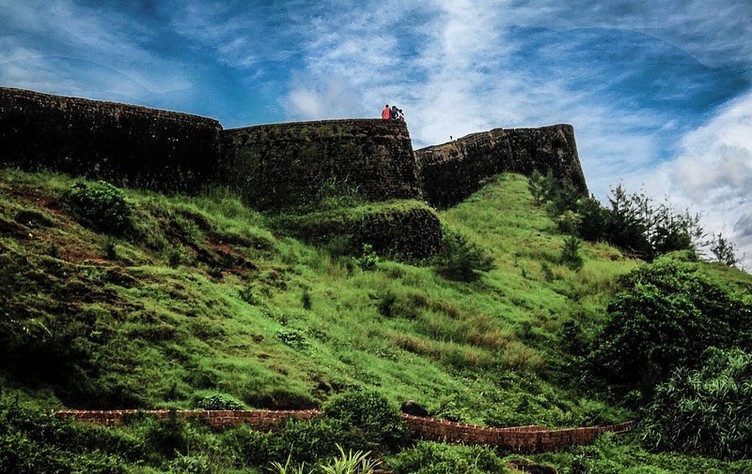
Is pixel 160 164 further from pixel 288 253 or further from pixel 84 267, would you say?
pixel 84 267

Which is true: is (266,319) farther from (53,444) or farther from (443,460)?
(53,444)

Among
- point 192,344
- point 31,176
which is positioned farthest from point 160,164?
point 192,344

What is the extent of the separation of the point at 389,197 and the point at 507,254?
385 cm

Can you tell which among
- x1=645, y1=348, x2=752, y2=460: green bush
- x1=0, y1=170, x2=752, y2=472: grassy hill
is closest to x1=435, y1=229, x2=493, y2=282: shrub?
x1=0, y1=170, x2=752, y2=472: grassy hill

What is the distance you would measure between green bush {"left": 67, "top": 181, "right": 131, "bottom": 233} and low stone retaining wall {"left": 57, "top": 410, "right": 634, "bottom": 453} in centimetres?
653

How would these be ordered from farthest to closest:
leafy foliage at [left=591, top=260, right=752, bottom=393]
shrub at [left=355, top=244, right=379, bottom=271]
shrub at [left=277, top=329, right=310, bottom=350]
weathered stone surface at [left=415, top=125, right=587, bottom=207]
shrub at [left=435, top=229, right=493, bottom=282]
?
weathered stone surface at [left=415, top=125, right=587, bottom=207]
shrub at [left=435, top=229, right=493, bottom=282]
shrub at [left=355, top=244, right=379, bottom=271]
leafy foliage at [left=591, top=260, right=752, bottom=393]
shrub at [left=277, top=329, right=310, bottom=350]

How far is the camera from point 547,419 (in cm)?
1373

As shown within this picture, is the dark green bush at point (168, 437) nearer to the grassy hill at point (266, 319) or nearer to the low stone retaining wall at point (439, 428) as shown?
the grassy hill at point (266, 319)

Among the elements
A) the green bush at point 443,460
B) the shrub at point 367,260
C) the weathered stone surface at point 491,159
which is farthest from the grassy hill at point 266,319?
the weathered stone surface at point 491,159

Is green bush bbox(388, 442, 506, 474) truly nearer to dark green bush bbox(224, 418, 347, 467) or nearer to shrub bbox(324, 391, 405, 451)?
shrub bbox(324, 391, 405, 451)

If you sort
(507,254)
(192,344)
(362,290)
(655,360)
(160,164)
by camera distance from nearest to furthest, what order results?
(192,344), (655,360), (362,290), (160,164), (507,254)

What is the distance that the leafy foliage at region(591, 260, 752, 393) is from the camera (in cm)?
1549

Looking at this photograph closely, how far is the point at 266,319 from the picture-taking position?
14.3 m

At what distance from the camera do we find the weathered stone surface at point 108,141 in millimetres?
17469
